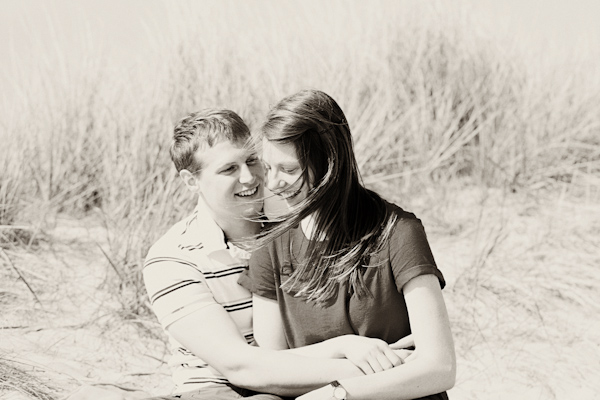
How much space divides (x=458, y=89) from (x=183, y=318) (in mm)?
4252

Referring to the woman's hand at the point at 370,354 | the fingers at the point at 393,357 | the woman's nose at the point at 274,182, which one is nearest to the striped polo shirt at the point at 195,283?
the woman's nose at the point at 274,182

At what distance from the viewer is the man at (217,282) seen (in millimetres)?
2312

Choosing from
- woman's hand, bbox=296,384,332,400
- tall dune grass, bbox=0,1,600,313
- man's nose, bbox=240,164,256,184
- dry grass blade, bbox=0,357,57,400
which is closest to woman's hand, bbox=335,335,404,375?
woman's hand, bbox=296,384,332,400

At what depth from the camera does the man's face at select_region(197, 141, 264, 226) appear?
2609 mm

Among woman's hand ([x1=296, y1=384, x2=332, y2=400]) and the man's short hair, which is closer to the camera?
woman's hand ([x1=296, y1=384, x2=332, y2=400])

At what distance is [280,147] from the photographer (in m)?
2.33

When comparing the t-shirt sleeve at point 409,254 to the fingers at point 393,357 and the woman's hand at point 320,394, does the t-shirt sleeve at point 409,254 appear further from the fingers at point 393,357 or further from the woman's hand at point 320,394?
the woman's hand at point 320,394

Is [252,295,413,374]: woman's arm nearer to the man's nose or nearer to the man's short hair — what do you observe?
the man's nose

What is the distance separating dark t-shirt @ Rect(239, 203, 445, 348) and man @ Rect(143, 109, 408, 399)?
0.29ft

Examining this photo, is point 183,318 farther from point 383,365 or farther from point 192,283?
point 383,365

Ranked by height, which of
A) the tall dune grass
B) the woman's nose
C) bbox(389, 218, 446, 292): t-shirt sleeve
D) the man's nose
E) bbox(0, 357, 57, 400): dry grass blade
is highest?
the woman's nose

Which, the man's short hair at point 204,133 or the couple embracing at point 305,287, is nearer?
the couple embracing at point 305,287

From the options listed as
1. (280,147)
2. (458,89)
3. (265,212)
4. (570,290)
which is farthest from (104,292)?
(458,89)

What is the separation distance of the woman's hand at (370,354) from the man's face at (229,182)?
0.60m
